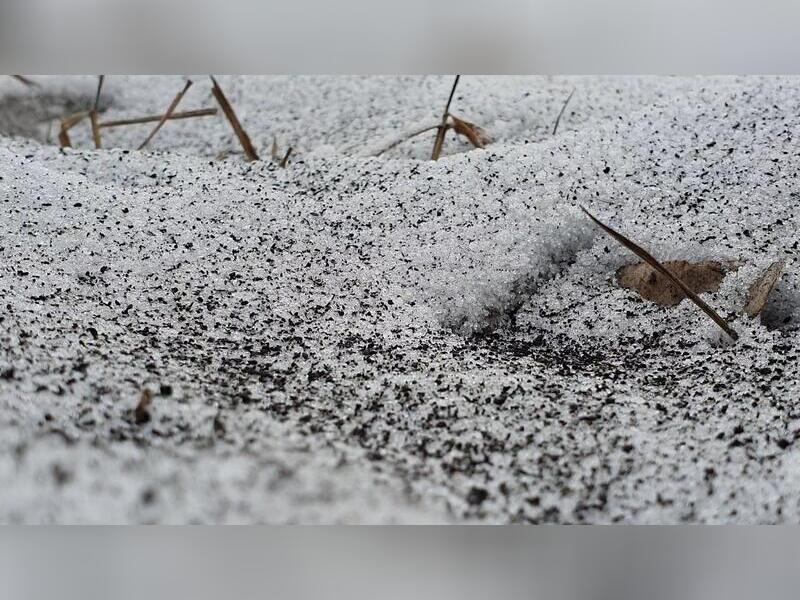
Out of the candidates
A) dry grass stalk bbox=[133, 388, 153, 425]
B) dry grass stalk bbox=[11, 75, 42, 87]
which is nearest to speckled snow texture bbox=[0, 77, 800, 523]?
dry grass stalk bbox=[133, 388, 153, 425]

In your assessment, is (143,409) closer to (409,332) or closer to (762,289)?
(409,332)

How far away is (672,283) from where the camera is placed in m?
0.98

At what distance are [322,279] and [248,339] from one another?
163mm

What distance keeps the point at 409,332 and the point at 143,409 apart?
350 mm

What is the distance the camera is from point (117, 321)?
33.9 inches

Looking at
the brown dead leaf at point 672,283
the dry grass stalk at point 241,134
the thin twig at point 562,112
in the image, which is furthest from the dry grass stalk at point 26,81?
the brown dead leaf at point 672,283

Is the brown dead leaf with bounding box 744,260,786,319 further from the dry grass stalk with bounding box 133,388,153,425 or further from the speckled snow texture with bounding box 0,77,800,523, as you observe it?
the dry grass stalk with bounding box 133,388,153,425

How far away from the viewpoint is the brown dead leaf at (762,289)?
910 mm

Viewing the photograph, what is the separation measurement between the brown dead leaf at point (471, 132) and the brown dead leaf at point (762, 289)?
1.92ft

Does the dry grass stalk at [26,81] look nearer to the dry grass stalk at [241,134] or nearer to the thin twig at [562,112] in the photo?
the dry grass stalk at [241,134]

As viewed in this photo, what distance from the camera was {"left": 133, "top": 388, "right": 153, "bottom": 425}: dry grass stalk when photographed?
66 centimetres

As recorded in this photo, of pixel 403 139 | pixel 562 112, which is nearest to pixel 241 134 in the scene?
pixel 403 139

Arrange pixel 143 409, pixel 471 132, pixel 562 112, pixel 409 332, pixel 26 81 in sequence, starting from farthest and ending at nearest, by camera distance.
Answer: pixel 26 81 → pixel 562 112 → pixel 471 132 → pixel 409 332 → pixel 143 409

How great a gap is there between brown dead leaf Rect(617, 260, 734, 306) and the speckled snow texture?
0.02 meters
